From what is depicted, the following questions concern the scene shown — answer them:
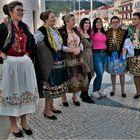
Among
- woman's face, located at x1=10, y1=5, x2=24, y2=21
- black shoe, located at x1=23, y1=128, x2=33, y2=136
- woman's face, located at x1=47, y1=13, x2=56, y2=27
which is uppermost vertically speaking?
woman's face, located at x1=10, y1=5, x2=24, y2=21

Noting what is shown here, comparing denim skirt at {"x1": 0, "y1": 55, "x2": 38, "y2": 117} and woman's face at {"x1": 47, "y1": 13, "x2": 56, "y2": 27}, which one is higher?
woman's face at {"x1": 47, "y1": 13, "x2": 56, "y2": 27}

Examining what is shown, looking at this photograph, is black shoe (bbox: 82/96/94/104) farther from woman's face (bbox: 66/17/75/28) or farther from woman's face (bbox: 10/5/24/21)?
woman's face (bbox: 10/5/24/21)

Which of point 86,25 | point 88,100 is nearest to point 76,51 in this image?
point 86,25

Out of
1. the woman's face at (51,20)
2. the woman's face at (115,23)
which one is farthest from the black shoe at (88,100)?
the woman's face at (51,20)

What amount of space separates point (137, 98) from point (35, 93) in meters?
2.81

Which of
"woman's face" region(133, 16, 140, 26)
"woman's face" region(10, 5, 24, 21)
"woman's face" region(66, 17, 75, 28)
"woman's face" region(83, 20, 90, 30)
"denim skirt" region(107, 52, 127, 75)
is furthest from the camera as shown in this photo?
"denim skirt" region(107, 52, 127, 75)

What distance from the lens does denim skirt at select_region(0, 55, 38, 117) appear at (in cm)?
480

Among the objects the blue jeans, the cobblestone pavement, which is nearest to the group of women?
the blue jeans

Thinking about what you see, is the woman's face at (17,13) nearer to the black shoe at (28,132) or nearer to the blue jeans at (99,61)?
the black shoe at (28,132)

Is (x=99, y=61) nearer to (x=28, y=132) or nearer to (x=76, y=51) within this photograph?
(x=76, y=51)

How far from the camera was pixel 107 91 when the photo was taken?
795 cm

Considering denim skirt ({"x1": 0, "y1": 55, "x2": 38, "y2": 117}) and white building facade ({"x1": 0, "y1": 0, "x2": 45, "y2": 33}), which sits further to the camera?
white building facade ({"x1": 0, "y1": 0, "x2": 45, "y2": 33})

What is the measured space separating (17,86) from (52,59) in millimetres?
972

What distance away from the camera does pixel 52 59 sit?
565cm
